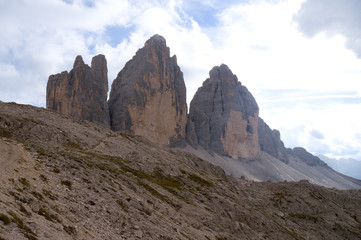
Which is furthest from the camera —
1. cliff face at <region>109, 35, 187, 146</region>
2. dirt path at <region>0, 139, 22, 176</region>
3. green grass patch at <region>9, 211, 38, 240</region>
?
cliff face at <region>109, 35, 187, 146</region>

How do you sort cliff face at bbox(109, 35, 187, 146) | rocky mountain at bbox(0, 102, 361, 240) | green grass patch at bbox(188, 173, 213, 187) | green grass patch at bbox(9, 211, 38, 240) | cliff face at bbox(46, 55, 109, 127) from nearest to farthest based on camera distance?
green grass patch at bbox(9, 211, 38, 240) < rocky mountain at bbox(0, 102, 361, 240) < green grass patch at bbox(188, 173, 213, 187) < cliff face at bbox(46, 55, 109, 127) < cliff face at bbox(109, 35, 187, 146)

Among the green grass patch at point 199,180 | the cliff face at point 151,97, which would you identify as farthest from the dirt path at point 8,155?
the cliff face at point 151,97

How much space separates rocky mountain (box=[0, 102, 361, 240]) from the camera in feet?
73.1

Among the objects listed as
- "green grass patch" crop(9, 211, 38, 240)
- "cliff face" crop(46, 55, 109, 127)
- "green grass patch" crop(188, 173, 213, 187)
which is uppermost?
"cliff face" crop(46, 55, 109, 127)

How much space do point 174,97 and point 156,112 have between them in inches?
694

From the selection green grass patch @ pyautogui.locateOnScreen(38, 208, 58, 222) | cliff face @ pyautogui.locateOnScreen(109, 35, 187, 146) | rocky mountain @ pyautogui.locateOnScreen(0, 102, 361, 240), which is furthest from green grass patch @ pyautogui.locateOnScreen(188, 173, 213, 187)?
cliff face @ pyautogui.locateOnScreen(109, 35, 187, 146)

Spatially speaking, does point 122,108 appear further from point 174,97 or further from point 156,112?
point 174,97

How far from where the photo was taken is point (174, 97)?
18525cm

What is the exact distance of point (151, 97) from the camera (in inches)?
6737

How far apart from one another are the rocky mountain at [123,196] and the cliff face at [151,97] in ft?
255

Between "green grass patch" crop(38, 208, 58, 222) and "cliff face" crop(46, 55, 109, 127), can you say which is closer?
"green grass patch" crop(38, 208, 58, 222)

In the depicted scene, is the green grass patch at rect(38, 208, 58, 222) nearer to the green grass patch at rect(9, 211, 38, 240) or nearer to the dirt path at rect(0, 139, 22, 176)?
the green grass patch at rect(9, 211, 38, 240)

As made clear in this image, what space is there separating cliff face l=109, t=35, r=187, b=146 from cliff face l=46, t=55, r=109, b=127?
11.0m

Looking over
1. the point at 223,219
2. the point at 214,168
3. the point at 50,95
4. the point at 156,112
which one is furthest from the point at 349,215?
the point at 50,95
